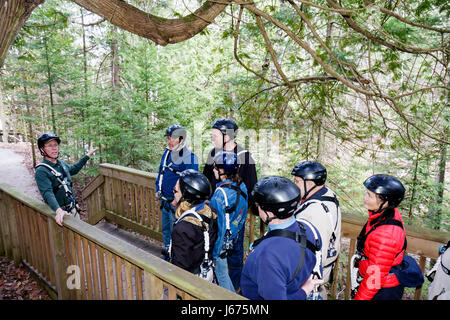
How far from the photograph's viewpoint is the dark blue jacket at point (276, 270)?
→ 1617mm

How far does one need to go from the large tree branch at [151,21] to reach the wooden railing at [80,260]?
7.48 feet

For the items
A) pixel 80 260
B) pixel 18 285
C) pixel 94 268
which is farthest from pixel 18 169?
pixel 94 268

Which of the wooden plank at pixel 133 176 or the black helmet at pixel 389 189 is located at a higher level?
the black helmet at pixel 389 189

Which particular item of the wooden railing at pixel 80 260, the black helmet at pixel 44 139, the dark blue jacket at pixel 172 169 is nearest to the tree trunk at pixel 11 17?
the black helmet at pixel 44 139

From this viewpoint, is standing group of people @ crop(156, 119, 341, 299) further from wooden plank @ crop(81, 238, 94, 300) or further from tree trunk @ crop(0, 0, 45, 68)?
tree trunk @ crop(0, 0, 45, 68)

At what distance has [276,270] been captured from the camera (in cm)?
162

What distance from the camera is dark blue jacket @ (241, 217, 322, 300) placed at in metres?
1.62

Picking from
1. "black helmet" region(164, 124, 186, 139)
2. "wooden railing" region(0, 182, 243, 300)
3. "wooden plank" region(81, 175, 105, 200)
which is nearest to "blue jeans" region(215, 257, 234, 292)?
"wooden railing" region(0, 182, 243, 300)

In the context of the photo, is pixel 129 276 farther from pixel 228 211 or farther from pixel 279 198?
pixel 279 198

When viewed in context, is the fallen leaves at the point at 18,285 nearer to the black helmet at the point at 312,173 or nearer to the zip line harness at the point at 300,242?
the zip line harness at the point at 300,242
